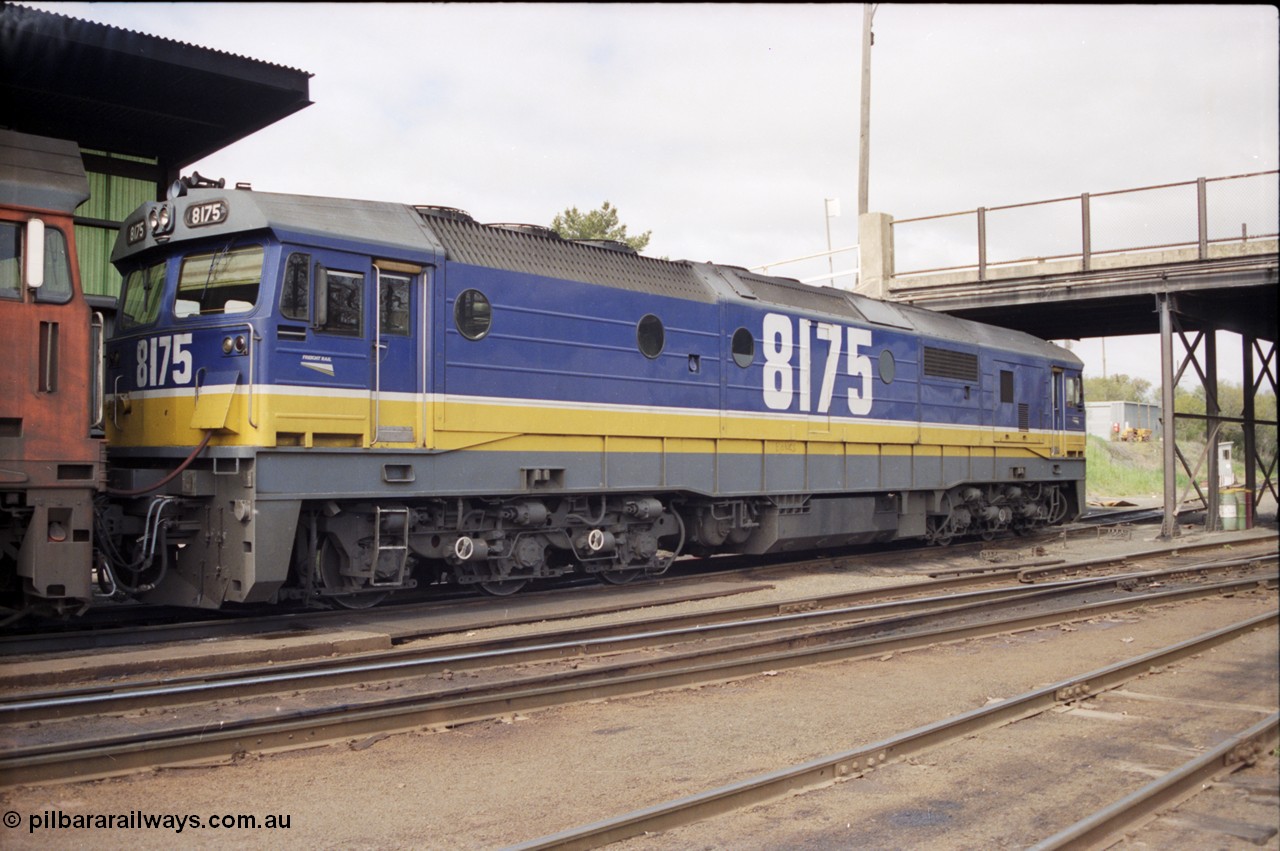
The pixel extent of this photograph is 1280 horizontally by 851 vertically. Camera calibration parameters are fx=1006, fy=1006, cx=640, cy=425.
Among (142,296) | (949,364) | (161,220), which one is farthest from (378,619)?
(949,364)

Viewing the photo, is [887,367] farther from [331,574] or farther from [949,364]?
[331,574]

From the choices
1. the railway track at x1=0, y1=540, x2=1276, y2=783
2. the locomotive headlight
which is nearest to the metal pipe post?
the railway track at x1=0, y1=540, x2=1276, y2=783

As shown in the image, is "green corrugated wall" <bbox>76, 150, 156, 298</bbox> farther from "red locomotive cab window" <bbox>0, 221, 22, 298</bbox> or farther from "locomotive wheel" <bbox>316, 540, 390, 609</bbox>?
"red locomotive cab window" <bbox>0, 221, 22, 298</bbox>

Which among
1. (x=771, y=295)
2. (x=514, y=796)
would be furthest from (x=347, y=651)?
(x=771, y=295)

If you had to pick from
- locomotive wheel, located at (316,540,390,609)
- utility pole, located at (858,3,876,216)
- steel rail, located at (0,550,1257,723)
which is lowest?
steel rail, located at (0,550,1257,723)

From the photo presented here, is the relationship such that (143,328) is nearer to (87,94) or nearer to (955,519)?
(87,94)

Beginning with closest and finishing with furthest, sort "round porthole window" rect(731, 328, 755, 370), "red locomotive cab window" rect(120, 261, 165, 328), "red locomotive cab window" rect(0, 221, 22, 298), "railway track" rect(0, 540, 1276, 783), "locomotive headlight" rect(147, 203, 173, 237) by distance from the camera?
1. "railway track" rect(0, 540, 1276, 783)
2. "red locomotive cab window" rect(0, 221, 22, 298)
3. "locomotive headlight" rect(147, 203, 173, 237)
4. "red locomotive cab window" rect(120, 261, 165, 328)
5. "round porthole window" rect(731, 328, 755, 370)

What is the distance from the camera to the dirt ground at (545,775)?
5219mm

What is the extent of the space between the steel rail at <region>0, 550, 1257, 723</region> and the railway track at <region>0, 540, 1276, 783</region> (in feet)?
0.05

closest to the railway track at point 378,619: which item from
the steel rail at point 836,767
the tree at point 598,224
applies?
the steel rail at point 836,767

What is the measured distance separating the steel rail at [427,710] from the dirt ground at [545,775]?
124mm

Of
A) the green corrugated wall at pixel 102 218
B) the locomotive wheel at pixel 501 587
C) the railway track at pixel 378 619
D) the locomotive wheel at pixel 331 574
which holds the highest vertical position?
the green corrugated wall at pixel 102 218

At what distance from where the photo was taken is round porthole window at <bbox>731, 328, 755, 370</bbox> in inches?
577

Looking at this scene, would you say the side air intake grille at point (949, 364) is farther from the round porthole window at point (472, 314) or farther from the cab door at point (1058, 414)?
the round porthole window at point (472, 314)
